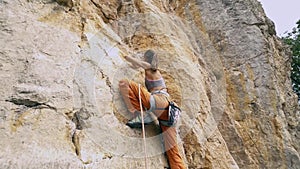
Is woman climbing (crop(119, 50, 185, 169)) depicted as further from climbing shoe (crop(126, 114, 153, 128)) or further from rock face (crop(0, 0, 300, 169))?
rock face (crop(0, 0, 300, 169))

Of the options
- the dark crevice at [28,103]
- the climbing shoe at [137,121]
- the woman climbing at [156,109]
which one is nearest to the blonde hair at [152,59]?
the woman climbing at [156,109]

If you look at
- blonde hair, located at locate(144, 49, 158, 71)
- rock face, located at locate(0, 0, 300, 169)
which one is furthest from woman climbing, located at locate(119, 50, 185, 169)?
blonde hair, located at locate(144, 49, 158, 71)

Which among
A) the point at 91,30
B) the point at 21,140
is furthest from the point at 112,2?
the point at 21,140

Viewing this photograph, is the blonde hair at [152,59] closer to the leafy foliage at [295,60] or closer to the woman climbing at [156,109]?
the woman climbing at [156,109]

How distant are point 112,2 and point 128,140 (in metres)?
3.95

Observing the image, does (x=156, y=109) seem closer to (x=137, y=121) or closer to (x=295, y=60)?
(x=137, y=121)

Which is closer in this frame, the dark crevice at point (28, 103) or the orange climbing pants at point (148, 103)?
the dark crevice at point (28, 103)

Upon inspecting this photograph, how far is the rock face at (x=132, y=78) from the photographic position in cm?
427

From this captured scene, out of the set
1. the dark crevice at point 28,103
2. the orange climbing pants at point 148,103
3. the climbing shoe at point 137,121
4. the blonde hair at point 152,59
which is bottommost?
the dark crevice at point 28,103

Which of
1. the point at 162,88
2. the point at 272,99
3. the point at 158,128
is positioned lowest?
the point at 158,128

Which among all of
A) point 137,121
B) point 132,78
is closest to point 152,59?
point 132,78

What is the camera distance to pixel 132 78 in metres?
6.11

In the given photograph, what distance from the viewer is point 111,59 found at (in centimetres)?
590

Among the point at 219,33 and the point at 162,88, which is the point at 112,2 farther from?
the point at 219,33
